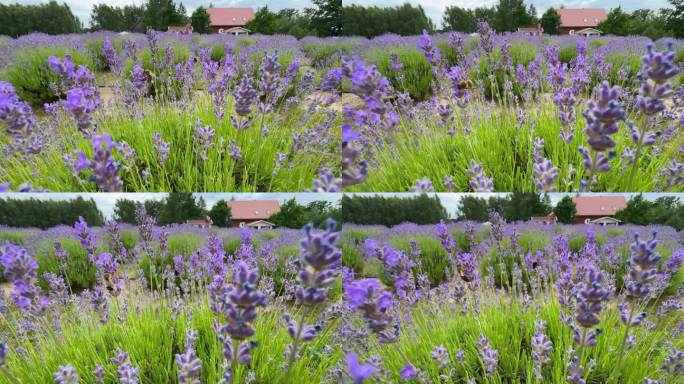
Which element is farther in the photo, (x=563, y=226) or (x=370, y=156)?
(x=563, y=226)

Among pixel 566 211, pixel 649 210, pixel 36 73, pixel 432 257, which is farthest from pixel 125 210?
pixel 649 210

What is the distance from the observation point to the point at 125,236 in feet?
14.1

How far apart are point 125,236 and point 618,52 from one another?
4006mm

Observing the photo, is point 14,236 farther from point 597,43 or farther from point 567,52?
point 597,43

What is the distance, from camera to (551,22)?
4.76 m

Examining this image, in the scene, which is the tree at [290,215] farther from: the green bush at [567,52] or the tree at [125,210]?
the green bush at [567,52]

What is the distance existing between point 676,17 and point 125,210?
13.1 feet

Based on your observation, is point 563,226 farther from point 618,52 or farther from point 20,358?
point 20,358

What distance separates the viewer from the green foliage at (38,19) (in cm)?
443

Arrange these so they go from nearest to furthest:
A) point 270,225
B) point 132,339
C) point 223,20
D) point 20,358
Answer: point 132,339, point 20,358, point 270,225, point 223,20

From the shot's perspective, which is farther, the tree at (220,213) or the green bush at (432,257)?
the green bush at (432,257)

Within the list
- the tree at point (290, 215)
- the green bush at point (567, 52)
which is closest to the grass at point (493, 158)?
the tree at point (290, 215)

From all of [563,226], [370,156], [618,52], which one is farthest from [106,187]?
[618,52]

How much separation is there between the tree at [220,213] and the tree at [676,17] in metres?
3.25
